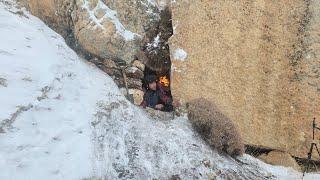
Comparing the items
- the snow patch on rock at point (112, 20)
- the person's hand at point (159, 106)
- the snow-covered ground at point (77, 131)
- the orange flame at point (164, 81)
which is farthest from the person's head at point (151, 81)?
the snow patch on rock at point (112, 20)

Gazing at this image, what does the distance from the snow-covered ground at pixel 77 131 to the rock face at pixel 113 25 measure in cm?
73

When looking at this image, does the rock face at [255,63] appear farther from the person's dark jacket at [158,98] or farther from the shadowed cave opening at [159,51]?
the shadowed cave opening at [159,51]

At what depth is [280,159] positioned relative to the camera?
25.1 feet

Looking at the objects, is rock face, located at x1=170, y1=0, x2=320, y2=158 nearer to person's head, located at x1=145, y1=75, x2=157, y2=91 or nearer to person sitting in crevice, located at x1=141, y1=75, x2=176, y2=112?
person sitting in crevice, located at x1=141, y1=75, x2=176, y2=112

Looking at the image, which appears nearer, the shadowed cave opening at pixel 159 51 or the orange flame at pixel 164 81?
the orange flame at pixel 164 81

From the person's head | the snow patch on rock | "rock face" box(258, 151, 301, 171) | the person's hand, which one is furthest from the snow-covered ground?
the snow patch on rock

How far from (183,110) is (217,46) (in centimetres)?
139

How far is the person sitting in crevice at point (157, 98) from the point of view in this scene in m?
8.26

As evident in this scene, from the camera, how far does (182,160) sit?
6121 millimetres

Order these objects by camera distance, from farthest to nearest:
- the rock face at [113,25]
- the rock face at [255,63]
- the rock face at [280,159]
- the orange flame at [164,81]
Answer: the rock face at [113,25]
the orange flame at [164,81]
the rock face at [255,63]
the rock face at [280,159]

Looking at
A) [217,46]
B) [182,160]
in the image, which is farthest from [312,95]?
[182,160]

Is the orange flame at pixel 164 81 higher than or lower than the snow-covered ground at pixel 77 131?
higher

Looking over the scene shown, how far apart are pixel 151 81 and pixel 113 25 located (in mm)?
1405

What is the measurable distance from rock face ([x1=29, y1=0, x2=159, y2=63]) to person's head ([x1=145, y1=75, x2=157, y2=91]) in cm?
55
